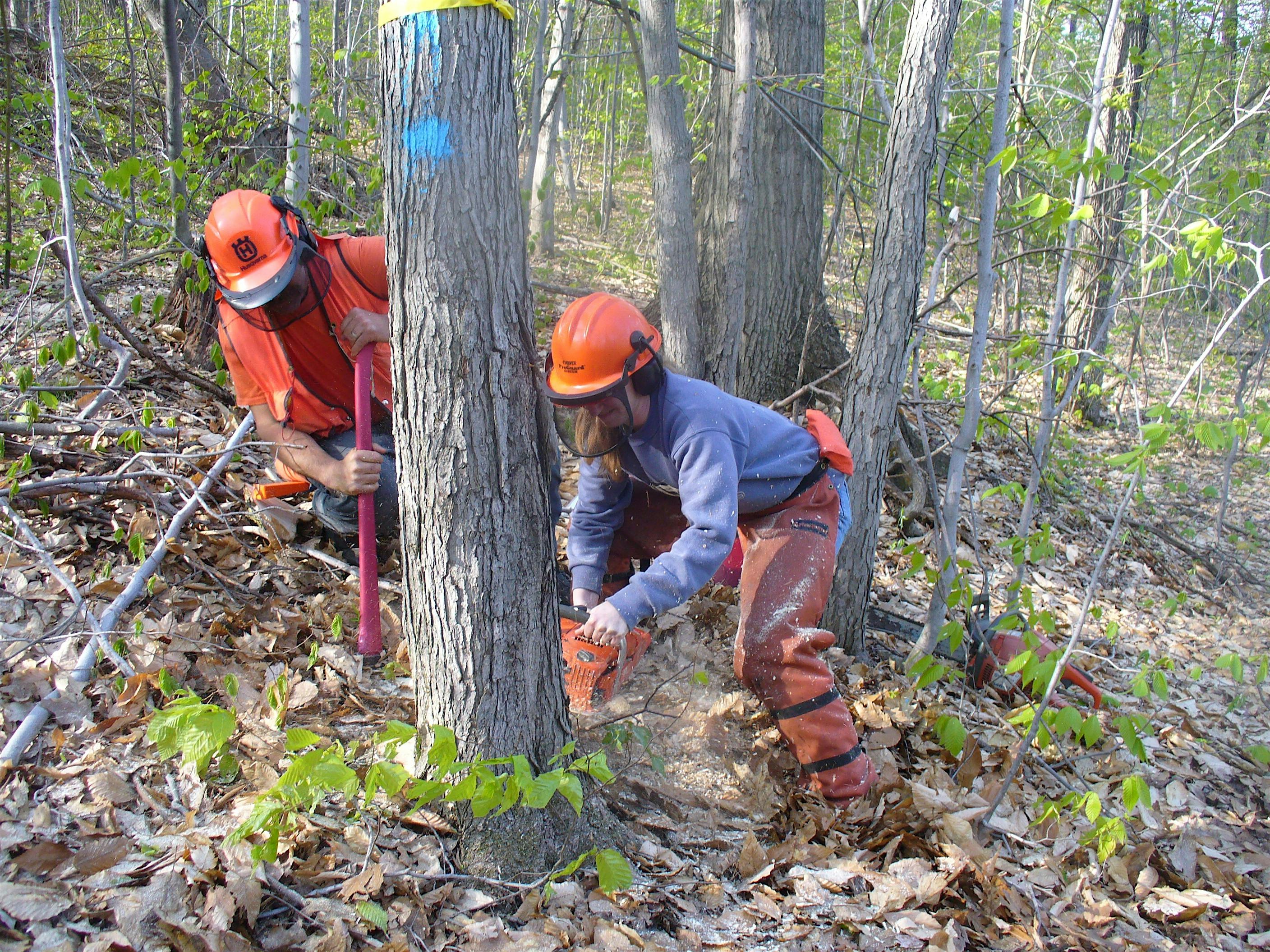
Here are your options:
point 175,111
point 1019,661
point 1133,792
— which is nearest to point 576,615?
point 1019,661

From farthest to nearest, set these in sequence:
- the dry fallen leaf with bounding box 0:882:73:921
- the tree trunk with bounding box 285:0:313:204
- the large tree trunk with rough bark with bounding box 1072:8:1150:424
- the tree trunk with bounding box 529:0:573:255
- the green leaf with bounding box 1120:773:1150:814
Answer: the tree trunk with bounding box 529:0:573:255
the large tree trunk with rough bark with bounding box 1072:8:1150:424
the tree trunk with bounding box 285:0:313:204
the green leaf with bounding box 1120:773:1150:814
the dry fallen leaf with bounding box 0:882:73:921

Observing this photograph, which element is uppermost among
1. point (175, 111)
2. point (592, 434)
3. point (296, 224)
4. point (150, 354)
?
point (175, 111)

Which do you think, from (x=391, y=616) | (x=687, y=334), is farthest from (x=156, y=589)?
(x=687, y=334)

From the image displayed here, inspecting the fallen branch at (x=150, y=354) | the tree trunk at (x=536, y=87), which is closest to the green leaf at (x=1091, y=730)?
the fallen branch at (x=150, y=354)

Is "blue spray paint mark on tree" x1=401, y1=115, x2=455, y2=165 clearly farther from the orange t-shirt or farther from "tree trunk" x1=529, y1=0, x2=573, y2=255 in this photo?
"tree trunk" x1=529, y1=0, x2=573, y2=255

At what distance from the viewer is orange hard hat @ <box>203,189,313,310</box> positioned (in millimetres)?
2973

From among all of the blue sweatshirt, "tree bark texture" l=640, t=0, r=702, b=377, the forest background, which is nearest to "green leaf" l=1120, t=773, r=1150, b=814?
the forest background

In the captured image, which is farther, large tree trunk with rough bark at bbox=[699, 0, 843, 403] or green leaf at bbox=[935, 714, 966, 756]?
large tree trunk with rough bark at bbox=[699, 0, 843, 403]

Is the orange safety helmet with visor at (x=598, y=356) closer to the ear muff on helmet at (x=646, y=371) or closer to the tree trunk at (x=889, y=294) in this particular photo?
the ear muff on helmet at (x=646, y=371)

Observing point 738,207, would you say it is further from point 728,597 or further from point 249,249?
point 249,249

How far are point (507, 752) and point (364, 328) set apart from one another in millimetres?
1708

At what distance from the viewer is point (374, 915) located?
1854 millimetres

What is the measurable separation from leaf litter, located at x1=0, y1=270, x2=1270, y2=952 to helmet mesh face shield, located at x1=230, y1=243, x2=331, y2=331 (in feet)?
2.49

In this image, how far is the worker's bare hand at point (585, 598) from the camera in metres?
3.27
